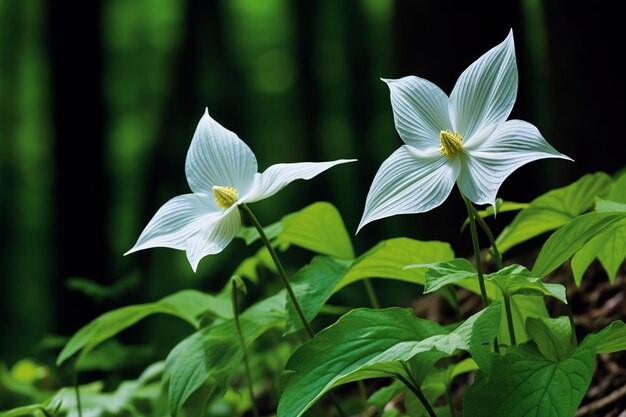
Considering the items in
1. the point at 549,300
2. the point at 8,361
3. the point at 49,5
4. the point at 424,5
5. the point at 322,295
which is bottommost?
the point at 8,361

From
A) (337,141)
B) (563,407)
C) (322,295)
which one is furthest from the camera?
(337,141)

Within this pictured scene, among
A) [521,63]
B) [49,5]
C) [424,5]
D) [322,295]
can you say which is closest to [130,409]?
[322,295]

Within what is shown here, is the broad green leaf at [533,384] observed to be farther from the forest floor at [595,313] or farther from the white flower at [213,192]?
the forest floor at [595,313]

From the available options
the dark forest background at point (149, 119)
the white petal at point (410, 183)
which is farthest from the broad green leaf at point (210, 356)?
the dark forest background at point (149, 119)

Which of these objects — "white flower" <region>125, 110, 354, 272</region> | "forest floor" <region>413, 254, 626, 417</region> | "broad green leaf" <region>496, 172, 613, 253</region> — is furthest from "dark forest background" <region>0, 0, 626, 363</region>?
"white flower" <region>125, 110, 354, 272</region>

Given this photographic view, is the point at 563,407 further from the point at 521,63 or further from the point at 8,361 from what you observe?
the point at 8,361

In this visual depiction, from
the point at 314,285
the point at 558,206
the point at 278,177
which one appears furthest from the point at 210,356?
the point at 558,206
